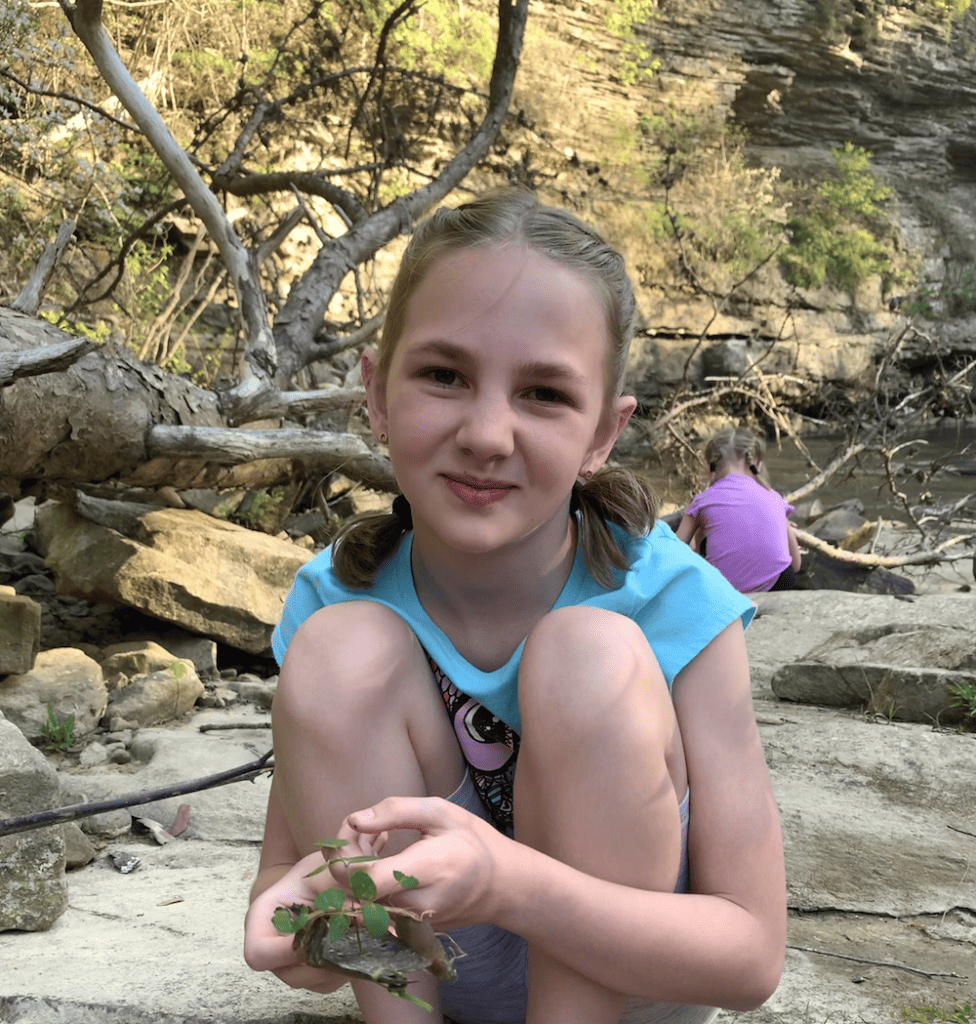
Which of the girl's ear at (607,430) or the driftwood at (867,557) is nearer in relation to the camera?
the girl's ear at (607,430)

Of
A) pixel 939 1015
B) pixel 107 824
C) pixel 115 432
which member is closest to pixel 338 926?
pixel 939 1015

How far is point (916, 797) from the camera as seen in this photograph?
231 cm

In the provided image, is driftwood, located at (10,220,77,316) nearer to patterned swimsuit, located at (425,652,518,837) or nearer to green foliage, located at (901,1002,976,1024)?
patterned swimsuit, located at (425,652,518,837)

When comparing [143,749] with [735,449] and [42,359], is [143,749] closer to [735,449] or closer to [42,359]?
[42,359]

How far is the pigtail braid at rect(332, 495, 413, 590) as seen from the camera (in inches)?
56.9

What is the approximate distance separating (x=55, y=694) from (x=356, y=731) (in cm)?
233

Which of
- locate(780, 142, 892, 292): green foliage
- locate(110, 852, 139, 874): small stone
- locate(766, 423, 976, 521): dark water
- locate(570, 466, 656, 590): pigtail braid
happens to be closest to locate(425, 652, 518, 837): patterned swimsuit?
locate(570, 466, 656, 590): pigtail braid

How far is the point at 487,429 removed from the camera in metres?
1.22

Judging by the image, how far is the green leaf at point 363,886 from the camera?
934 millimetres

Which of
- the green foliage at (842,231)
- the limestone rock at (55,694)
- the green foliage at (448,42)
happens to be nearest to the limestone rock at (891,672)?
the limestone rock at (55,694)

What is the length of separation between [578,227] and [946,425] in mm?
17433

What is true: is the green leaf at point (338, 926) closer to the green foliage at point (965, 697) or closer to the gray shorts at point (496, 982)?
the gray shorts at point (496, 982)

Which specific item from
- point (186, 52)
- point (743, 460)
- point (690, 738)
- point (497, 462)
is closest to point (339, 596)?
point (497, 462)

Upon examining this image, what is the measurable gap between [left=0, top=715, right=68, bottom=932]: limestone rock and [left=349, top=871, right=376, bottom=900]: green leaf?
3.44 feet
